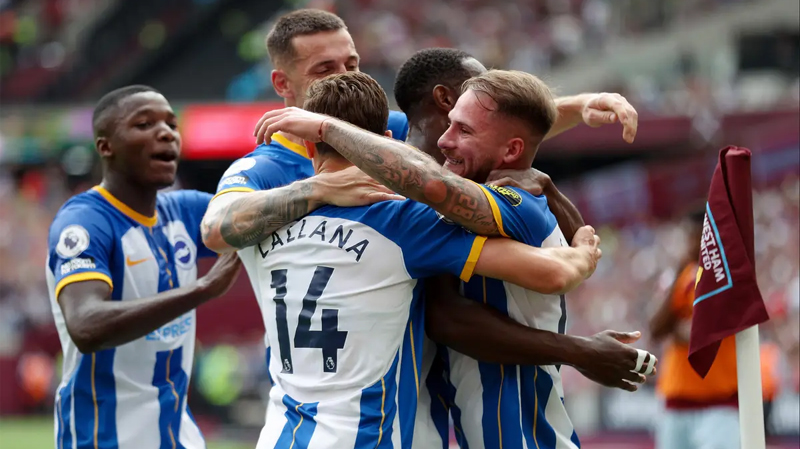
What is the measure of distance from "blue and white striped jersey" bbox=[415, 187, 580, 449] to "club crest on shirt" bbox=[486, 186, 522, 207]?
54 mm

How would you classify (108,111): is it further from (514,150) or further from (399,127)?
(514,150)

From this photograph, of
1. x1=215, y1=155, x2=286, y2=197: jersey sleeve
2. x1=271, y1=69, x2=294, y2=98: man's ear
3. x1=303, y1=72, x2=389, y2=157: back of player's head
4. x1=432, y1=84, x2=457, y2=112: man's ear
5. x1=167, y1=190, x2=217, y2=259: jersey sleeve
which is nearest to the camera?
x1=303, y1=72, x2=389, y2=157: back of player's head

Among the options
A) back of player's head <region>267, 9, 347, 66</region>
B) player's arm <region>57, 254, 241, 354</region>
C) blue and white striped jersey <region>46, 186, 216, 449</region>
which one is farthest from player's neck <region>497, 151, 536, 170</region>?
blue and white striped jersey <region>46, 186, 216, 449</region>

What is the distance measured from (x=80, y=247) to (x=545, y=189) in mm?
2299

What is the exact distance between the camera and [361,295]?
11.6 feet

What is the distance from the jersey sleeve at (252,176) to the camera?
3963 millimetres

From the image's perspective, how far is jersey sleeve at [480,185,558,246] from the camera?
3.57 m

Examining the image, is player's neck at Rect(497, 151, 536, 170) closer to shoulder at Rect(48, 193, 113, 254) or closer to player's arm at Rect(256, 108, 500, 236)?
player's arm at Rect(256, 108, 500, 236)

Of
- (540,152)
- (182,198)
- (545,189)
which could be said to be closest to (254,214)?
(545,189)

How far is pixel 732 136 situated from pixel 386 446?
50.6 ft

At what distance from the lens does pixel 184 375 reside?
5266 mm

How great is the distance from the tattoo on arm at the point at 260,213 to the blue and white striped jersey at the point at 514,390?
0.74m

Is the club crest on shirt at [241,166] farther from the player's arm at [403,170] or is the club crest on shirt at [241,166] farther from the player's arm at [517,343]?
the player's arm at [517,343]

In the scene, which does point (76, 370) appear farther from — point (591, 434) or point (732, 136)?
point (732, 136)
